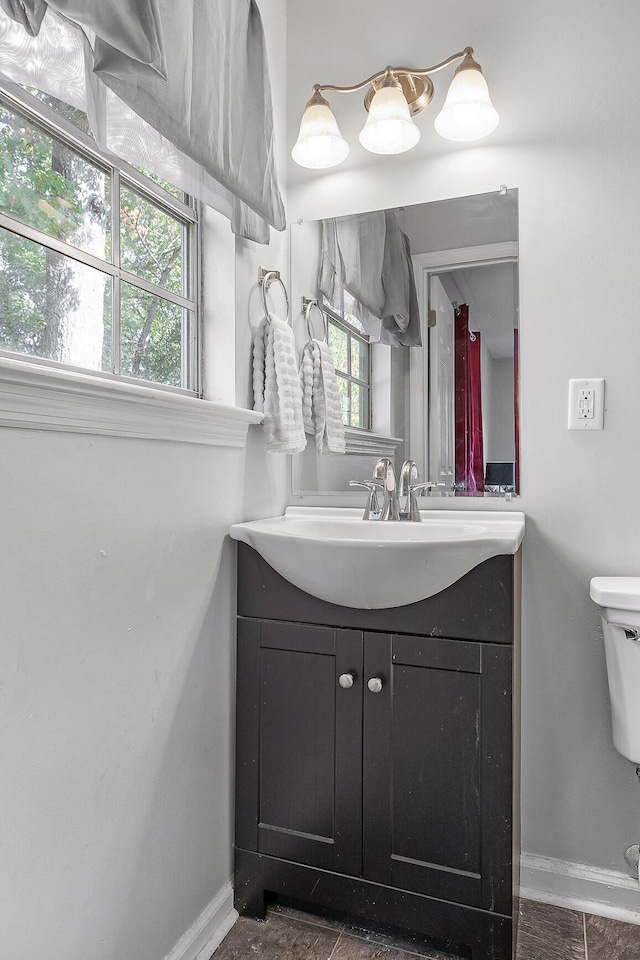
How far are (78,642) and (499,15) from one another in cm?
175

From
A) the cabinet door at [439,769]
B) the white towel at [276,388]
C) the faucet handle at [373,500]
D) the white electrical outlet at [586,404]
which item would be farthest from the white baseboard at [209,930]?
the white electrical outlet at [586,404]

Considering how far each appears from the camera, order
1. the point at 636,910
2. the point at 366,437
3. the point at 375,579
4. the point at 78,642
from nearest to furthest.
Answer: the point at 78,642, the point at 375,579, the point at 636,910, the point at 366,437

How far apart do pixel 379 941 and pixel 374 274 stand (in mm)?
1631

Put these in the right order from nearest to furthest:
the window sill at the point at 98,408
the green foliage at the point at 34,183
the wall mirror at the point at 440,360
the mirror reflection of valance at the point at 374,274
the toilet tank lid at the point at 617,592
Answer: the window sill at the point at 98,408, the green foliage at the point at 34,183, the toilet tank lid at the point at 617,592, the wall mirror at the point at 440,360, the mirror reflection of valance at the point at 374,274

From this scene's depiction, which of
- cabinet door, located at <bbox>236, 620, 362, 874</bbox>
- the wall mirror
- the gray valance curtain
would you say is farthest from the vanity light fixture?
cabinet door, located at <bbox>236, 620, 362, 874</bbox>

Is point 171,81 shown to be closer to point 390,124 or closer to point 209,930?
point 390,124

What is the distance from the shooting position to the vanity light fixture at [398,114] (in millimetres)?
1446

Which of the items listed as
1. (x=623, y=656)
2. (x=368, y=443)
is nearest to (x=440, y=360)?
(x=368, y=443)

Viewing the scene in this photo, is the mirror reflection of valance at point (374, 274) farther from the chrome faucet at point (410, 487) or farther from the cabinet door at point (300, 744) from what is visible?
the cabinet door at point (300, 744)

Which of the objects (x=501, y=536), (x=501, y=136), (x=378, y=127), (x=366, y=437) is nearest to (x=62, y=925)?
(x=501, y=536)

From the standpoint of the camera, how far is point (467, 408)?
1583 mm

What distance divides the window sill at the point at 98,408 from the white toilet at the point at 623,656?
35.8 inches

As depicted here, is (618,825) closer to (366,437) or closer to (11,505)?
(366,437)

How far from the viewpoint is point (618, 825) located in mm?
1439
